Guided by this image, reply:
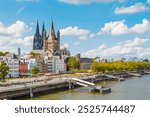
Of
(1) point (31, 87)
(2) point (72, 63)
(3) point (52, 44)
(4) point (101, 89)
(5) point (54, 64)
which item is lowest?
(4) point (101, 89)

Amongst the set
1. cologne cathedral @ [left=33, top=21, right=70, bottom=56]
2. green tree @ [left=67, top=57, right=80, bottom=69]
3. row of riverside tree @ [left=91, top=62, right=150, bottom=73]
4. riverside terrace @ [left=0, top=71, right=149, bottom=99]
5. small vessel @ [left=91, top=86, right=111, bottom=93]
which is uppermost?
cologne cathedral @ [left=33, top=21, right=70, bottom=56]

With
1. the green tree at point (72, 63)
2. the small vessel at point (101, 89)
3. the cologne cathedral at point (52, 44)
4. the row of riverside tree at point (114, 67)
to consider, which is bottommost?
the small vessel at point (101, 89)

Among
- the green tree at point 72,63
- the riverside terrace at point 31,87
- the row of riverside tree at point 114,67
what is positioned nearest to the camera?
the riverside terrace at point 31,87

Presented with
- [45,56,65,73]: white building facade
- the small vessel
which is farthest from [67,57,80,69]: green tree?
the small vessel

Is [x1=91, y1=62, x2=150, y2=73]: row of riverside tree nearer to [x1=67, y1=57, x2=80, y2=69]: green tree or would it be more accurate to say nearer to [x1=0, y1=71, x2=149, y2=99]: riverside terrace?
[x1=67, y1=57, x2=80, y2=69]: green tree

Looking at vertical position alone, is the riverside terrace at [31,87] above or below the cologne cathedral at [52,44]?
below

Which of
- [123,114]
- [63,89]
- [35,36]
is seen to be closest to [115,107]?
[123,114]

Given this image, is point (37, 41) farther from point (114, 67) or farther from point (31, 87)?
point (31, 87)

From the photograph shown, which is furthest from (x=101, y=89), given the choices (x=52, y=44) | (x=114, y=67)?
(x=52, y=44)

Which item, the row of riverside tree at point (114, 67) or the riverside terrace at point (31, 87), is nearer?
the riverside terrace at point (31, 87)

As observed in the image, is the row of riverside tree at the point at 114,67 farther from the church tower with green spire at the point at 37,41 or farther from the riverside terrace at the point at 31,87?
the church tower with green spire at the point at 37,41

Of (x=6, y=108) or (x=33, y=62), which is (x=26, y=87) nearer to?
(x=6, y=108)

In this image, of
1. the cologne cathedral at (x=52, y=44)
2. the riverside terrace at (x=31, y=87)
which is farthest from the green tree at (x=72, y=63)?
the riverside terrace at (x=31, y=87)

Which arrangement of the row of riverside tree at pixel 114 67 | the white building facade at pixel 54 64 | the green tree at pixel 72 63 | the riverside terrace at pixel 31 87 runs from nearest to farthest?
the riverside terrace at pixel 31 87 → the row of riverside tree at pixel 114 67 → the white building facade at pixel 54 64 → the green tree at pixel 72 63
